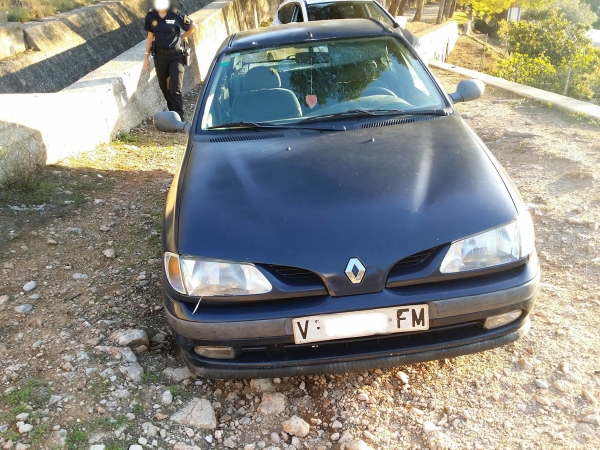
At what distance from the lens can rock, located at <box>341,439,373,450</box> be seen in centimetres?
231

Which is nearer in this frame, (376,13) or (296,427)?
(296,427)

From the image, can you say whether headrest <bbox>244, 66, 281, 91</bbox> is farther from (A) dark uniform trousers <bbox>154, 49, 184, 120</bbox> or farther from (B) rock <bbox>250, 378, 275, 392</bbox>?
(A) dark uniform trousers <bbox>154, 49, 184, 120</bbox>

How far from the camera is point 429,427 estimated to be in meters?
2.41

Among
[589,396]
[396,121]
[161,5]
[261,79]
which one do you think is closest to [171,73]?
[161,5]

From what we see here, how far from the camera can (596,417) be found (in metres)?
2.36

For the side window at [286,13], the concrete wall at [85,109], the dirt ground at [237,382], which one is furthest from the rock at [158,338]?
the side window at [286,13]

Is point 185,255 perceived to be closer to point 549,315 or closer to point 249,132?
point 249,132

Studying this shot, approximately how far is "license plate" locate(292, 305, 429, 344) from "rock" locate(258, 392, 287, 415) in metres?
0.48

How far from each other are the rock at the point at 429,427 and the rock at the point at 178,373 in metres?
1.15

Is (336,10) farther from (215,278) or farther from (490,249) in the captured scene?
(215,278)

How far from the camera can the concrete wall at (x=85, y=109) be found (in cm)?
494

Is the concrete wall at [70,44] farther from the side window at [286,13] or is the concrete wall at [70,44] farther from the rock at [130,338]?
the rock at [130,338]

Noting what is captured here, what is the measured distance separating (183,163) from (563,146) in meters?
4.03

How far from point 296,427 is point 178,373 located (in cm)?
70
